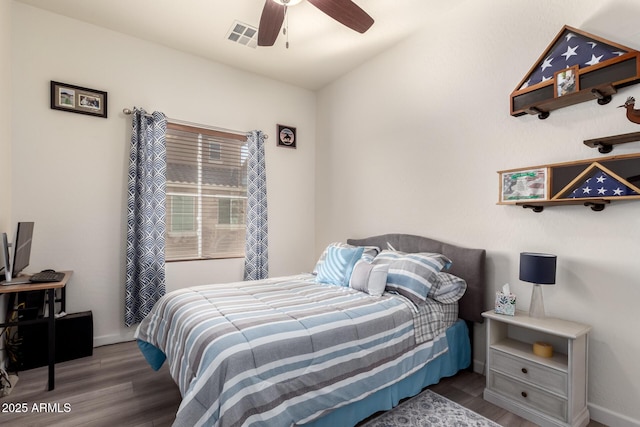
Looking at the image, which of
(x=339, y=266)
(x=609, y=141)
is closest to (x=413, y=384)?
(x=339, y=266)

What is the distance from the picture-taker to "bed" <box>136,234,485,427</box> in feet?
4.81

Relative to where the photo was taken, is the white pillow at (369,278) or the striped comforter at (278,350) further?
A: the white pillow at (369,278)

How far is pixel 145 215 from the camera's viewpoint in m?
3.23

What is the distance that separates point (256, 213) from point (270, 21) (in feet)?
7.03

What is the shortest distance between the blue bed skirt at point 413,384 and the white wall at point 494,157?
8.9 inches

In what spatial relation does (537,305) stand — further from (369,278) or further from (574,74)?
(574,74)

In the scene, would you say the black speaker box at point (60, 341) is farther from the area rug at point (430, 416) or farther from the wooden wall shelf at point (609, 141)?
the wooden wall shelf at point (609, 141)

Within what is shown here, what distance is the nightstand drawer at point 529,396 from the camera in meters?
1.88

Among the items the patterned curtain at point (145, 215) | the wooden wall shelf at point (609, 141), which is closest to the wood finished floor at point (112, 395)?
the patterned curtain at point (145, 215)

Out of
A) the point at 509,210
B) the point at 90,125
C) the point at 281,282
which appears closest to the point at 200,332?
the point at 281,282

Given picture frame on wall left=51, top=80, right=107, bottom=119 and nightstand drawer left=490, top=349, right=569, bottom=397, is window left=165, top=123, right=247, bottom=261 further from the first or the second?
nightstand drawer left=490, top=349, right=569, bottom=397

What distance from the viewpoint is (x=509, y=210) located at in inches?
96.3

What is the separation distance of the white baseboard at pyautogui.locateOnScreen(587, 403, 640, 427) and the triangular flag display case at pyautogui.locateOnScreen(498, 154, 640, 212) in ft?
4.08

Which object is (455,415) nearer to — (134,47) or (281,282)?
(281,282)
